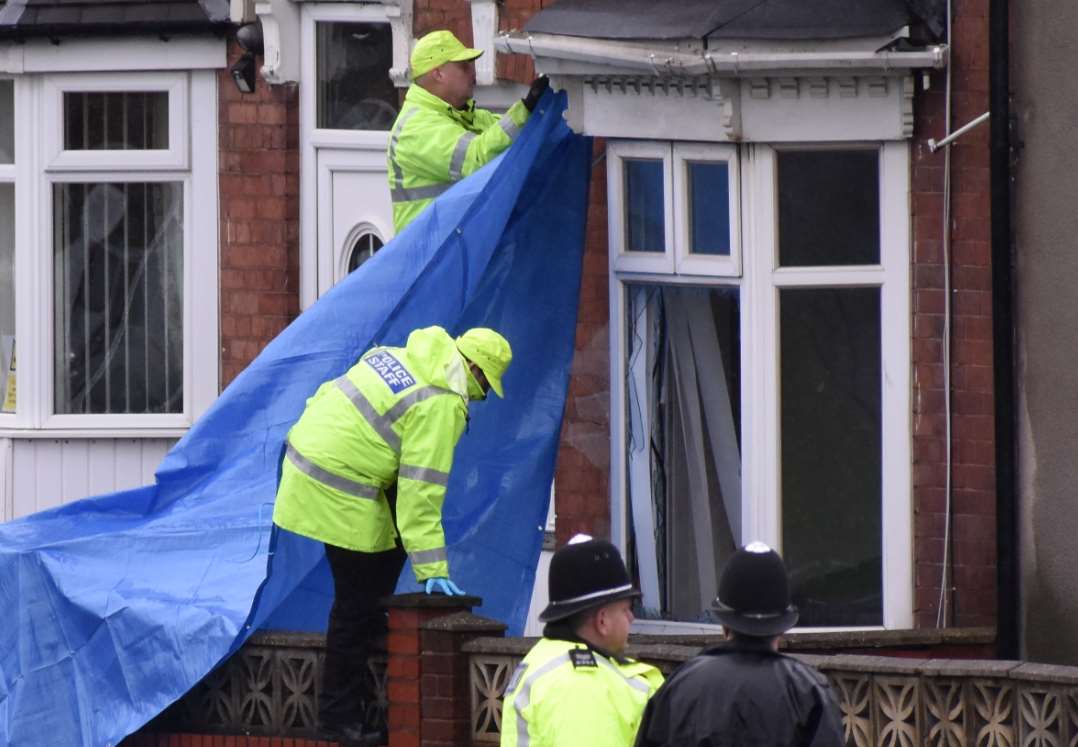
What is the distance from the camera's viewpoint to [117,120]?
44.6 feet

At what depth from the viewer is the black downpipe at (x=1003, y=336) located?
1000cm

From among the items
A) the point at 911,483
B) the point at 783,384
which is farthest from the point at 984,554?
the point at 783,384

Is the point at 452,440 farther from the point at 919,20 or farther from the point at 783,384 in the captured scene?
the point at 919,20

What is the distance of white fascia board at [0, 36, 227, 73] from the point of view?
13.3 m

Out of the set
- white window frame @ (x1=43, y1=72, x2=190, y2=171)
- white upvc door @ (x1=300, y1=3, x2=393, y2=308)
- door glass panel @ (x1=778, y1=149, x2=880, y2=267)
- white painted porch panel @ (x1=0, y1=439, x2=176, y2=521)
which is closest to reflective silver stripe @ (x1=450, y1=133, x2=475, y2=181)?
door glass panel @ (x1=778, y1=149, x2=880, y2=267)

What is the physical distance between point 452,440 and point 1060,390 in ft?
7.55

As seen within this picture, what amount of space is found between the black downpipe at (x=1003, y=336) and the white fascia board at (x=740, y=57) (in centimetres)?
27

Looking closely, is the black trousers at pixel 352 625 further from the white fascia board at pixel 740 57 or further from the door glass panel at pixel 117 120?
the door glass panel at pixel 117 120

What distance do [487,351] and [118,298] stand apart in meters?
4.78

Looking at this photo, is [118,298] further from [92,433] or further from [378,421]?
[378,421]

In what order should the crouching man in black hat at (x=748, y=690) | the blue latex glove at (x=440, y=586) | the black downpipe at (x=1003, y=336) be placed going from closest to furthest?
the crouching man in black hat at (x=748, y=690) → the blue latex glove at (x=440, y=586) → the black downpipe at (x=1003, y=336)

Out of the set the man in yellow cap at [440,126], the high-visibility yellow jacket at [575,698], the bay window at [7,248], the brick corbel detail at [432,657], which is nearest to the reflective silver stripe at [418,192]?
the man in yellow cap at [440,126]

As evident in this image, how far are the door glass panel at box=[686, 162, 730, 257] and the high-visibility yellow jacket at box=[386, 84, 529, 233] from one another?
757mm

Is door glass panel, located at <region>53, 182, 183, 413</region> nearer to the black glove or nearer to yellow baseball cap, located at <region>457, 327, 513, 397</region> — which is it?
the black glove
